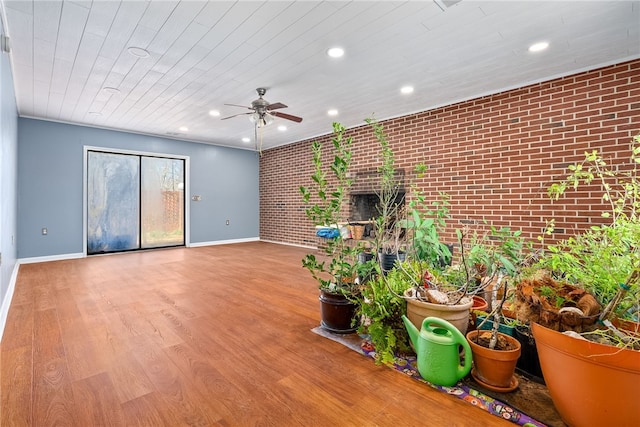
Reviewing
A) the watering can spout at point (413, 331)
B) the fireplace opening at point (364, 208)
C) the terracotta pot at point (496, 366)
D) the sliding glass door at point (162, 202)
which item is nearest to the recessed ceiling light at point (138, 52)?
the watering can spout at point (413, 331)

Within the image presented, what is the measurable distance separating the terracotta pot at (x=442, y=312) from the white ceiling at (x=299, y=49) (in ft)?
6.58

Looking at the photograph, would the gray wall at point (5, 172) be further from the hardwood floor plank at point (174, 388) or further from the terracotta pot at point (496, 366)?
the terracotta pot at point (496, 366)

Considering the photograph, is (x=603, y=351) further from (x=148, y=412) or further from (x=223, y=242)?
(x=223, y=242)

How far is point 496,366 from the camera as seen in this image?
4.75ft

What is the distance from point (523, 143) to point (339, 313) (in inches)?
119

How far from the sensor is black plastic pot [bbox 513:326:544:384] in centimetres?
155

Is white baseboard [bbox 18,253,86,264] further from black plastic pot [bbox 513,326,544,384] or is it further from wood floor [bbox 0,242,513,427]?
black plastic pot [bbox 513,326,544,384]

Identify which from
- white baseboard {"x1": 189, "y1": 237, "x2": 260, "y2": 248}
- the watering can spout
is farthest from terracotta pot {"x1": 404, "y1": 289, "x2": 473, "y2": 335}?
white baseboard {"x1": 189, "y1": 237, "x2": 260, "y2": 248}

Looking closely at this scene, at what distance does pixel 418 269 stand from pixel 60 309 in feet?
10.3

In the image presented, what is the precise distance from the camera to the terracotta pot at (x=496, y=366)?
4.70ft

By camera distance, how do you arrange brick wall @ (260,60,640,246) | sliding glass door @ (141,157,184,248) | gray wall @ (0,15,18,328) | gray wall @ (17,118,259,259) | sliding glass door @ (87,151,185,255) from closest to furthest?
1. gray wall @ (0,15,18,328)
2. brick wall @ (260,60,640,246)
3. gray wall @ (17,118,259,259)
4. sliding glass door @ (87,151,185,255)
5. sliding glass door @ (141,157,184,248)

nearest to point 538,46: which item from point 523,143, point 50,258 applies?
point 523,143

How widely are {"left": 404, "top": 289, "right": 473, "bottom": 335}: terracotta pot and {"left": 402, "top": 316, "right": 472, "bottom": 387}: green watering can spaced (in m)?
0.07

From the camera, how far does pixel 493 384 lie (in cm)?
147
